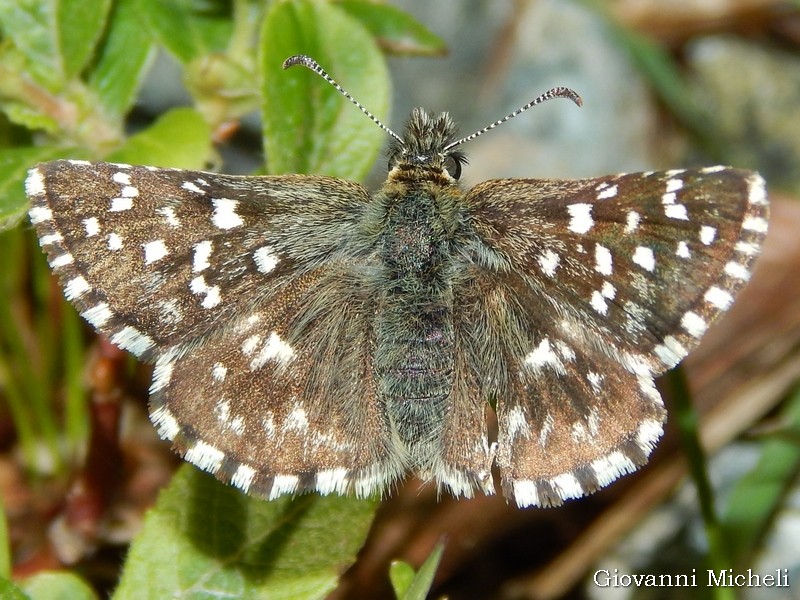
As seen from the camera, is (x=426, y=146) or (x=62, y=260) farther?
(x=426, y=146)

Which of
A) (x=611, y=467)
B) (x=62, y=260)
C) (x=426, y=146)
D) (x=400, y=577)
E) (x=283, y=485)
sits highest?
(x=426, y=146)

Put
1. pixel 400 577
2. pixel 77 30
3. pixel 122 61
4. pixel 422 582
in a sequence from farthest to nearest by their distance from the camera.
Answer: pixel 122 61
pixel 77 30
pixel 400 577
pixel 422 582

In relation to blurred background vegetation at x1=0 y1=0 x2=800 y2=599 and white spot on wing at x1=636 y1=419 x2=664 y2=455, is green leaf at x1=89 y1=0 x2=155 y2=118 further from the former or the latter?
white spot on wing at x1=636 y1=419 x2=664 y2=455

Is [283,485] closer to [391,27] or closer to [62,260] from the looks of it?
[62,260]

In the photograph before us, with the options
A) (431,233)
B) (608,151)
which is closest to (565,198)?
(431,233)

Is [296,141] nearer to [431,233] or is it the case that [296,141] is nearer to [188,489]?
[431,233]

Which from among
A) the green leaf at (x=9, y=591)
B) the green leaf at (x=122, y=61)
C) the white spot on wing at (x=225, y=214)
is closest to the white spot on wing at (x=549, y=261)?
the white spot on wing at (x=225, y=214)

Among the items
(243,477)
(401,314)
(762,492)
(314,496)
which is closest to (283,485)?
(243,477)
